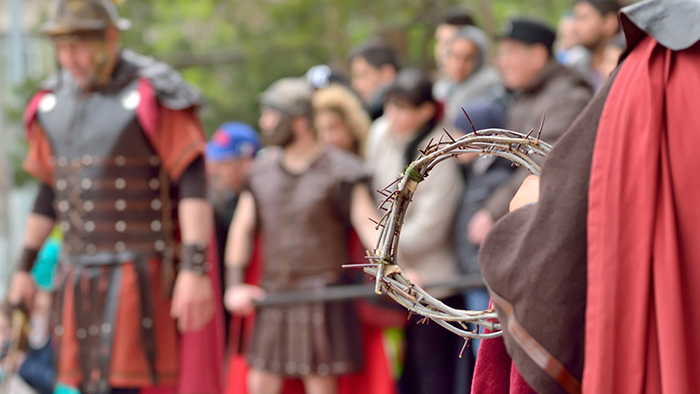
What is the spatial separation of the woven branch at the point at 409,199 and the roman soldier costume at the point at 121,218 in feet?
6.66

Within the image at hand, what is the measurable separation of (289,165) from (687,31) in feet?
9.78

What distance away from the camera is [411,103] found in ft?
14.6

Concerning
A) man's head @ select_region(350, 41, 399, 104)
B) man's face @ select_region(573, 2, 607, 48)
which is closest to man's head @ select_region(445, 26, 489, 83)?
man's face @ select_region(573, 2, 607, 48)

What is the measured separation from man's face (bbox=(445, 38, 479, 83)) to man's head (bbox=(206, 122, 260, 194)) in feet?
4.21

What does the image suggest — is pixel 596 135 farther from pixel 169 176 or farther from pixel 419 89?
pixel 419 89

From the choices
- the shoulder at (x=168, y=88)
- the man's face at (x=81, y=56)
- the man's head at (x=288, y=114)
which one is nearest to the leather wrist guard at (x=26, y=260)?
the man's face at (x=81, y=56)

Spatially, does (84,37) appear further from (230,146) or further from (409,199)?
(409,199)

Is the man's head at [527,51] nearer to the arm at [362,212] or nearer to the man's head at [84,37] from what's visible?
the arm at [362,212]

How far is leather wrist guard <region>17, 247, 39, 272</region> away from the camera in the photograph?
3.77m

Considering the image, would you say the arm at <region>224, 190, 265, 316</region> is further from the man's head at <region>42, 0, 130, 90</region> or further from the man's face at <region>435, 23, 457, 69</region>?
the man's face at <region>435, 23, 457, 69</region>

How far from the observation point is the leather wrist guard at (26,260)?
12.4 feet

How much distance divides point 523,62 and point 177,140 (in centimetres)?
168

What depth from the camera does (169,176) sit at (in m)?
3.59

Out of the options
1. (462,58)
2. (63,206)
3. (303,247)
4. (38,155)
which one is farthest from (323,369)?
(462,58)
